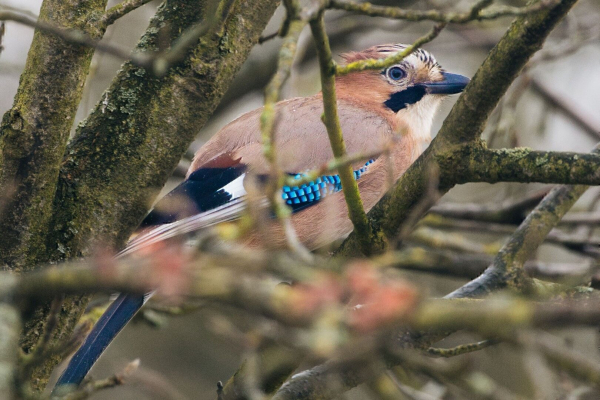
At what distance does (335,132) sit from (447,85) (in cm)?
258

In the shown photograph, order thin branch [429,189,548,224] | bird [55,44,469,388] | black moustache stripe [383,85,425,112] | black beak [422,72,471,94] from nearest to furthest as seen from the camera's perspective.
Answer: bird [55,44,469,388]
thin branch [429,189,548,224]
black beak [422,72,471,94]
black moustache stripe [383,85,425,112]

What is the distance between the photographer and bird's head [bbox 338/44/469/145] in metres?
4.90

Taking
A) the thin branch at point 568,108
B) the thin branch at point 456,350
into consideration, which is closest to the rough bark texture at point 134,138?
the thin branch at point 456,350

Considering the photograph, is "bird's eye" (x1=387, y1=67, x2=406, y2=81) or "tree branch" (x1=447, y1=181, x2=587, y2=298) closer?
"tree branch" (x1=447, y1=181, x2=587, y2=298)

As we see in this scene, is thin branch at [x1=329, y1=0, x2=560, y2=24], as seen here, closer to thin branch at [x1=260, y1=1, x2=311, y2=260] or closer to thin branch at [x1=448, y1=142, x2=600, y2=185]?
thin branch at [x1=260, y1=1, x2=311, y2=260]

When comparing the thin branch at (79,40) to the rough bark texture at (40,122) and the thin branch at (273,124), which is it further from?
the thin branch at (273,124)

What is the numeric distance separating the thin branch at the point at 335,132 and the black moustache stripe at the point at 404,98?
7.06 ft

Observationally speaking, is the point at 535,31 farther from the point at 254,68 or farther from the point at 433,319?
the point at 254,68

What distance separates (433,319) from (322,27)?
40.7 inches

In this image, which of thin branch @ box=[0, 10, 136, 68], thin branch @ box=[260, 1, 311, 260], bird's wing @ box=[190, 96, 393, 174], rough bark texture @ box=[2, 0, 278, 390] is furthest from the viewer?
bird's wing @ box=[190, 96, 393, 174]

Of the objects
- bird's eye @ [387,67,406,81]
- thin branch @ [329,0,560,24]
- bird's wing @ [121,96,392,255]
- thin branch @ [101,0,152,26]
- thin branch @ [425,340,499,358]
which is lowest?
thin branch @ [425,340,499,358]

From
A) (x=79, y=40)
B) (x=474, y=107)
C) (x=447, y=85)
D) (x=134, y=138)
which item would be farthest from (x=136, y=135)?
(x=447, y=85)

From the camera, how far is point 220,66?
3359mm

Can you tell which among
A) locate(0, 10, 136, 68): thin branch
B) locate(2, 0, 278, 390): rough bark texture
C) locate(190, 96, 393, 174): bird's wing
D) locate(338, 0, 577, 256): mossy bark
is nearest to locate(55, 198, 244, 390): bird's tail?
locate(2, 0, 278, 390): rough bark texture
